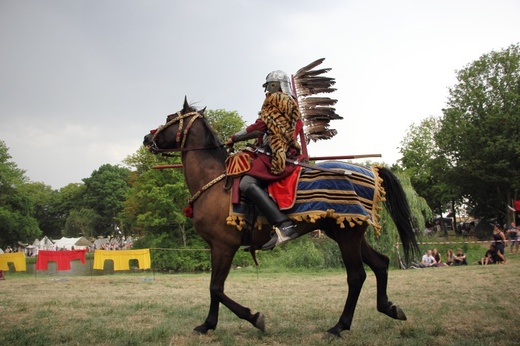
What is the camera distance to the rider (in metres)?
6.37

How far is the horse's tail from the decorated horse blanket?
2.48 feet

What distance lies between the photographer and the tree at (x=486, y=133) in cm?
3909

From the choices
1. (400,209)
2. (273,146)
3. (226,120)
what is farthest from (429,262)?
(226,120)

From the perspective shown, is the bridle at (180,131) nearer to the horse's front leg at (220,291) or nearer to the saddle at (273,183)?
the saddle at (273,183)

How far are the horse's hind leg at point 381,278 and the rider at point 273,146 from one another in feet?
4.57

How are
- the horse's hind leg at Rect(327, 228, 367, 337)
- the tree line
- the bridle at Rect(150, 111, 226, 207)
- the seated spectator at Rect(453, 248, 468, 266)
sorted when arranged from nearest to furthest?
the horse's hind leg at Rect(327, 228, 367, 337) < the bridle at Rect(150, 111, 226, 207) < the seated spectator at Rect(453, 248, 468, 266) < the tree line

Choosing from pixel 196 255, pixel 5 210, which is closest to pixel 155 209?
pixel 196 255


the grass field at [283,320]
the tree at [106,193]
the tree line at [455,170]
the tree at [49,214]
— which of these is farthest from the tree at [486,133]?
the tree at [49,214]

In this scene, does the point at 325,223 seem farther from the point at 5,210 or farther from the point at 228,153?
the point at 5,210

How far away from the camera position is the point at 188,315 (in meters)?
7.95

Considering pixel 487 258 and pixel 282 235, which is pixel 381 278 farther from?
pixel 487 258

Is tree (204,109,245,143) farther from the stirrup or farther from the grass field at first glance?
the stirrup

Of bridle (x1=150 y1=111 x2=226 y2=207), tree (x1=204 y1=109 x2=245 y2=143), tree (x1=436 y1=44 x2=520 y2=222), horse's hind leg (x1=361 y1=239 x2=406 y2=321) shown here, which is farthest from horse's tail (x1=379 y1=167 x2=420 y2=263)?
tree (x1=436 y1=44 x2=520 y2=222)

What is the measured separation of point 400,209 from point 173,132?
380 centimetres
